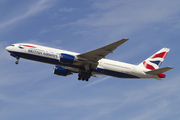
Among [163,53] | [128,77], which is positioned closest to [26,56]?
[128,77]

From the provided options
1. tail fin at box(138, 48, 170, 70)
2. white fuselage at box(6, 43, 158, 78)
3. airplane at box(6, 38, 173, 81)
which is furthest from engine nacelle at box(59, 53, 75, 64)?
tail fin at box(138, 48, 170, 70)

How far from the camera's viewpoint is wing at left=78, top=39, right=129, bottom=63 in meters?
36.3

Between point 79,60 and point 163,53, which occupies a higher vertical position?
point 163,53

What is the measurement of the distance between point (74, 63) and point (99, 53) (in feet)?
14.0

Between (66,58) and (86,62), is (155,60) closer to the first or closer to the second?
(86,62)

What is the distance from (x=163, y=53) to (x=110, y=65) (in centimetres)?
1138

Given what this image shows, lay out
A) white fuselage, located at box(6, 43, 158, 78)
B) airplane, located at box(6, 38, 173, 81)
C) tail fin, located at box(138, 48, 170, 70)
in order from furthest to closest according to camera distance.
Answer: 1. tail fin, located at box(138, 48, 170, 70)
2. white fuselage, located at box(6, 43, 158, 78)
3. airplane, located at box(6, 38, 173, 81)

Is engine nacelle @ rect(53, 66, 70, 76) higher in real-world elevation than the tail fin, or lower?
lower

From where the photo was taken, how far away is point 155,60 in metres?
46.3

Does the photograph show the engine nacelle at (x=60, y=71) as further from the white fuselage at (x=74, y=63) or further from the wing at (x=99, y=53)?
the wing at (x=99, y=53)

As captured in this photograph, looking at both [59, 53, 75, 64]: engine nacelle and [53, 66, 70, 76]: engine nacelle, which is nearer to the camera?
[59, 53, 75, 64]: engine nacelle

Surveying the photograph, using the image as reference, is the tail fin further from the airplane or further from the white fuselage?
the white fuselage

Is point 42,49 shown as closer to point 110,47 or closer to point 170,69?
point 110,47

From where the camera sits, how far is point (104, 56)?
130 feet
